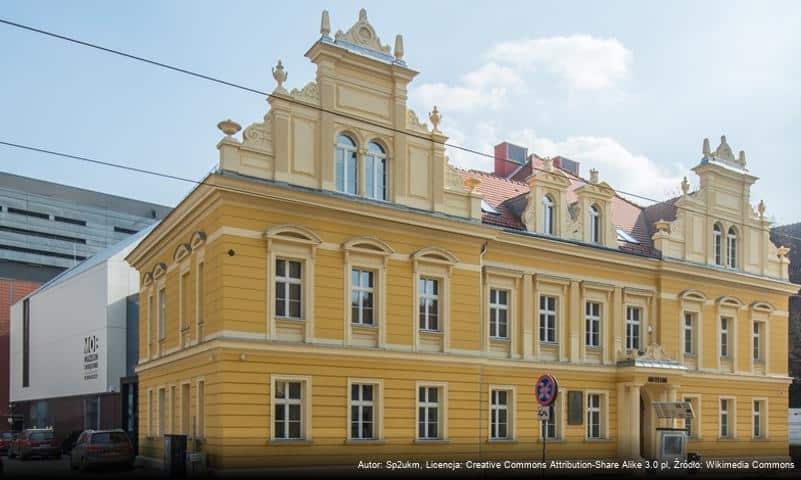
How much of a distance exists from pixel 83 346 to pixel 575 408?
28.0m

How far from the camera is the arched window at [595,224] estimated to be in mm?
33688

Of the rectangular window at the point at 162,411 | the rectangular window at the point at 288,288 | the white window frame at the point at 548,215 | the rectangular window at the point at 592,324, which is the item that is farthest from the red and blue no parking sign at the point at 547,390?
the rectangular window at the point at 162,411

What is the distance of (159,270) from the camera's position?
31047mm

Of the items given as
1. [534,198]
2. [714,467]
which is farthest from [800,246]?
[534,198]

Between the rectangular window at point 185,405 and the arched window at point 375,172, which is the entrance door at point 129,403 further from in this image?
the arched window at point 375,172

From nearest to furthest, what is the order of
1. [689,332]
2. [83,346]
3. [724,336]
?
[689,332]
[724,336]
[83,346]

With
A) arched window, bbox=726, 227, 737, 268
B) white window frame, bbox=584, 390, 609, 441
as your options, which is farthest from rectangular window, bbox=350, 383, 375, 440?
arched window, bbox=726, 227, 737, 268

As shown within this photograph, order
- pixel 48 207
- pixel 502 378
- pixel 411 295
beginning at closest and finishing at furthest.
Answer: pixel 411 295
pixel 502 378
pixel 48 207

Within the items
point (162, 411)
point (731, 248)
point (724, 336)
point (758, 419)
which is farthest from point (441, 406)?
point (758, 419)

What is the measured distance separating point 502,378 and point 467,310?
3.00 m

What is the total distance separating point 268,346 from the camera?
A: 80.5 ft

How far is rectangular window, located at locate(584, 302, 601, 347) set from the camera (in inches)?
1298

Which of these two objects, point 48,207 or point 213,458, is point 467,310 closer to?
point 213,458

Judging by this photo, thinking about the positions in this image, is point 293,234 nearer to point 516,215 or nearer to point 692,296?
point 516,215
